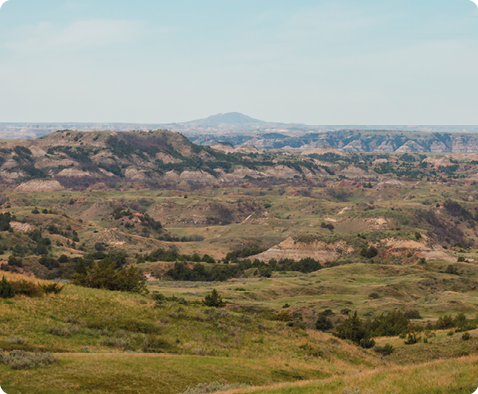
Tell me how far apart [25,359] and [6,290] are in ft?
35.7

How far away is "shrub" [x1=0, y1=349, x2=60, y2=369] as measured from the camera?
17.1 meters

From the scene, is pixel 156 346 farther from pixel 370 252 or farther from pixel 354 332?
pixel 370 252

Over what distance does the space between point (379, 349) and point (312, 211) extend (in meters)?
137

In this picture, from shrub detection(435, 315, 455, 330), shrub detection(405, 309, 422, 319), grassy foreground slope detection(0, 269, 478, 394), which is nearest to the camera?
grassy foreground slope detection(0, 269, 478, 394)

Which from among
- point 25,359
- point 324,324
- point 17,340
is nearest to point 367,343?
point 324,324

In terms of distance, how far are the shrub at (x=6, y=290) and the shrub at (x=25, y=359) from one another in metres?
9.53

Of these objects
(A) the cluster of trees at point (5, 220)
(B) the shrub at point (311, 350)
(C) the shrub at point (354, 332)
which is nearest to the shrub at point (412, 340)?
(C) the shrub at point (354, 332)

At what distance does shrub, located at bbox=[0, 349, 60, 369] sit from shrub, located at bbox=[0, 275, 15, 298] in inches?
375

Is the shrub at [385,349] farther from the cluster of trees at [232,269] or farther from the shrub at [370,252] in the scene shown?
the shrub at [370,252]

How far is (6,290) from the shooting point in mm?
26859

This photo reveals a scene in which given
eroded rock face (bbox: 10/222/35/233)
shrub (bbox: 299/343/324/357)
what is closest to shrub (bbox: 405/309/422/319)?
shrub (bbox: 299/343/324/357)

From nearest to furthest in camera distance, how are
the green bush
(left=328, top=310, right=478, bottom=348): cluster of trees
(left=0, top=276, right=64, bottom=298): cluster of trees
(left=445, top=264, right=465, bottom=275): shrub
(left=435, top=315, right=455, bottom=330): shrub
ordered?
the green bush, (left=0, top=276, right=64, bottom=298): cluster of trees, (left=328, top=310, right=478, bottom=348): cluster of trees, (left=435, top=315, right=455, bottom=330): shrub, (left=445, top=264, right=465, bottom=275): shrub

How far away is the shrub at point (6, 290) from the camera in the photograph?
26.7m

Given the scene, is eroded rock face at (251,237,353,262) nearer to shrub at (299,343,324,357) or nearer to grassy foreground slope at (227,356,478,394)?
shrub at (299,343,324,357)
